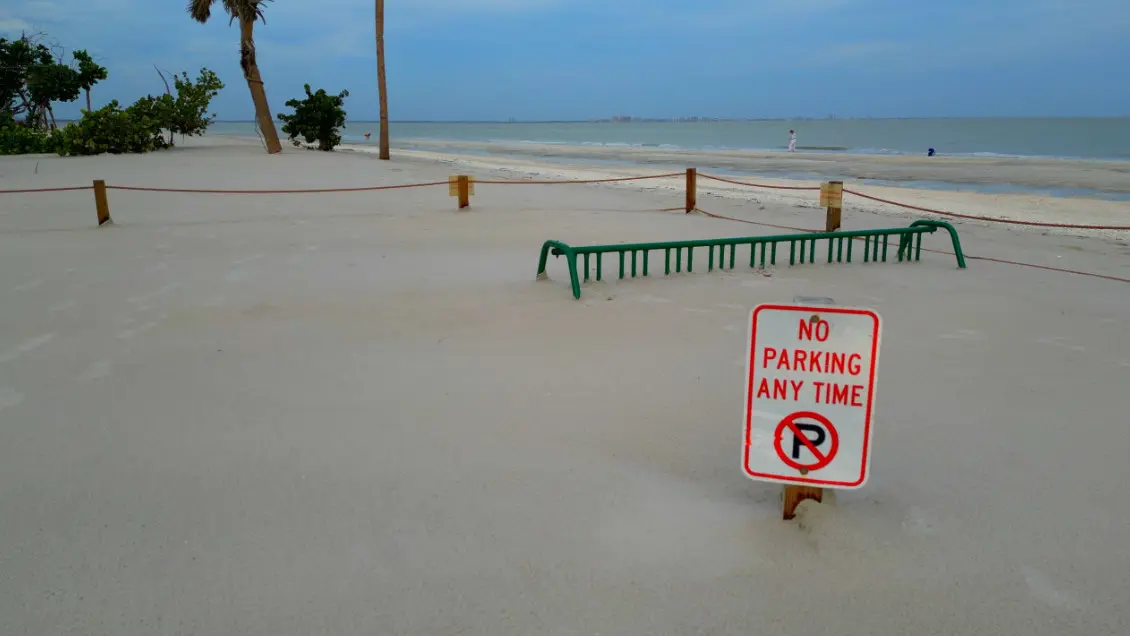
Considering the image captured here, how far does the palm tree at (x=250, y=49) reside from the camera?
2734 cm

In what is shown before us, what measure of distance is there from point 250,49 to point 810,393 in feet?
95.1

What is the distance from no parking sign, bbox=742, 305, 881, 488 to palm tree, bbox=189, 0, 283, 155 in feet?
90.7

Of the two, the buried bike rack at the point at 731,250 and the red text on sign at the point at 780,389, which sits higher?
the red text on sign at the point at 780,389

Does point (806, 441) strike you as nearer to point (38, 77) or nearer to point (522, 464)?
point (522, 464)

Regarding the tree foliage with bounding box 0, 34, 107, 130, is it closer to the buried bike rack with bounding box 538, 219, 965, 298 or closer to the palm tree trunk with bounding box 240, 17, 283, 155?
the palm tree trunk with bounding box 240, 17, 283, 155

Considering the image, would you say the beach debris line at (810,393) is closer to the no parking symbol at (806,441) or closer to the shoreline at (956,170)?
the no parking symbol at (806,441)

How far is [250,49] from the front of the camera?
90.0 ft

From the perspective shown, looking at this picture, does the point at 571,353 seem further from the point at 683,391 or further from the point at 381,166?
the point at 381,166

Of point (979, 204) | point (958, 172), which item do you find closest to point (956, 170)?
point (958, 172)

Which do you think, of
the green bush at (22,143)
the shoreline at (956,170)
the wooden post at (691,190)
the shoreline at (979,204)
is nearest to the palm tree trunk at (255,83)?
the green bush at (22,143)

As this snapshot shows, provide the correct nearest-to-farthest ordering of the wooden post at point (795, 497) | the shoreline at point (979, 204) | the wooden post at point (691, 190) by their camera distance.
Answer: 1. the wooden post at point (795, 497)
2. the wooden post at point (691, 190)
3. the shoreline at point (979, 204)

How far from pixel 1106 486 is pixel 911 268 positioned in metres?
5.23

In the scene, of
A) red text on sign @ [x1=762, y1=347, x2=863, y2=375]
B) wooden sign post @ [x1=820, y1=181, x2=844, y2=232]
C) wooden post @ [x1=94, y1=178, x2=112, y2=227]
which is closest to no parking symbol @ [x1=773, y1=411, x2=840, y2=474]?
red text on sign @ [x1=762, y1=347, x2=863, y2=375]

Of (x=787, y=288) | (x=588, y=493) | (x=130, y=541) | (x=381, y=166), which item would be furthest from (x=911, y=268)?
(x=381, y=166)
